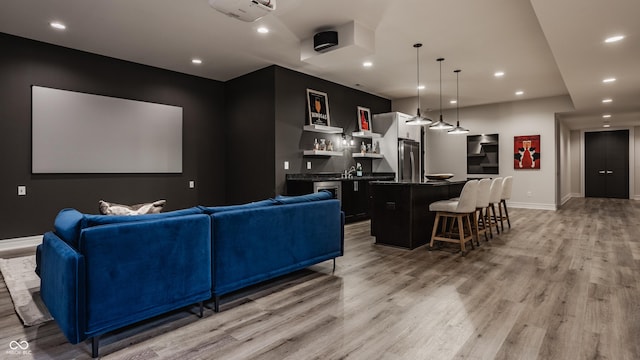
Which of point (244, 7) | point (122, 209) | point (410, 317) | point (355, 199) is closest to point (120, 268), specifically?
point (122, 209)

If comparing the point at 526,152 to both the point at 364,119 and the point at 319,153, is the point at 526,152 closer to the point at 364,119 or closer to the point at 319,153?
the point at 364,119

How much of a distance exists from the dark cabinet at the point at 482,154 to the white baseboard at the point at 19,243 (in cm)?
945

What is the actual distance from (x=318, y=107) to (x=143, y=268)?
494 centimetres

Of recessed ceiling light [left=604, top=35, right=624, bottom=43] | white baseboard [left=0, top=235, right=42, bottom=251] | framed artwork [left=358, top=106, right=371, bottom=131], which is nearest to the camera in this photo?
recessed ceiling light [left=604, top=35, right=624, bottom=43]

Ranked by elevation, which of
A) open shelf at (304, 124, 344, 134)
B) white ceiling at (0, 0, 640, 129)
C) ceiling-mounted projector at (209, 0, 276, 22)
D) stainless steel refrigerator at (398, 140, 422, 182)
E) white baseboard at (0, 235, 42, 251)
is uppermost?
white ceiling at (0, 0, 640, 129)

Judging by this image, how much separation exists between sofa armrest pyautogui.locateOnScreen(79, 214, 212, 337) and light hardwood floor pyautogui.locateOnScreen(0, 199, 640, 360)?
186 mm

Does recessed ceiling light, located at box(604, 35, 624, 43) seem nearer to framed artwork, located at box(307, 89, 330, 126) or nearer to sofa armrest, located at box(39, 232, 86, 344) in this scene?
framed artwork, located at box(307, 89, 330, 126)

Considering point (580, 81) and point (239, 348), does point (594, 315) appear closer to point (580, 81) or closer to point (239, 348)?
point (239, 348)

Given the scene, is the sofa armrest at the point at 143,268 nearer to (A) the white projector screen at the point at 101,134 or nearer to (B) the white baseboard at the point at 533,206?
(A) the white projector screen at the point at 101,134

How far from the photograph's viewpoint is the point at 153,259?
2.11 m

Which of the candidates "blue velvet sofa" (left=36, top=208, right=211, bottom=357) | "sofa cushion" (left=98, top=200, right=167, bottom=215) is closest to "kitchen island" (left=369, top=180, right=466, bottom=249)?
"blue velvet sofa" (left=36, top=208, right=211, bottom=357)

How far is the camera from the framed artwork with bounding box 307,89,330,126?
632 centimetres

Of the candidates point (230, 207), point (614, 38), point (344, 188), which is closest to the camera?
point (230, 207)

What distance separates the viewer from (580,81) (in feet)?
18.9
